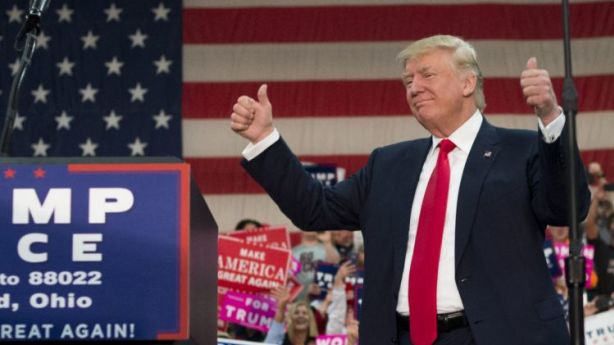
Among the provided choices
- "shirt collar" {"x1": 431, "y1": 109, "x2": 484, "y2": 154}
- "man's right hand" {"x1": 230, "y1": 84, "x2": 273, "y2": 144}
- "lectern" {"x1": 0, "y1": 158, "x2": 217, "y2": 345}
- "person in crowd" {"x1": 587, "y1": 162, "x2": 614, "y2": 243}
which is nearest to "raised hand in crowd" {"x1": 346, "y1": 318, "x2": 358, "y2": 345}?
"person in crowd" {"x1": 587, "y1": 162, "x2": 614, "y2": 243}

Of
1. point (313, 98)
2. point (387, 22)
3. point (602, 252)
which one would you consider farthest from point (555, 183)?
point (387, 22)

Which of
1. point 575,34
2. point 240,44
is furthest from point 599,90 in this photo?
point 240,44

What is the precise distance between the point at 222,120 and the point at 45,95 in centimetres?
152

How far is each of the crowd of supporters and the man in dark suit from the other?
3707 millimetres

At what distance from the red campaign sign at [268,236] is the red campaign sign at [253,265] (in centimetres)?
54

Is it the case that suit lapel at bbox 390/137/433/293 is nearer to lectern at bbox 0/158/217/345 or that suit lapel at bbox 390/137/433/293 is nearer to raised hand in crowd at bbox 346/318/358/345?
lectern at bbox 0/158/217/345

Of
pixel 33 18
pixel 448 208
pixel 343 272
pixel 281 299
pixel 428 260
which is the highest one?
pixel 33 18

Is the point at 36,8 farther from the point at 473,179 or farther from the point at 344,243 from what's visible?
the point at 344,243

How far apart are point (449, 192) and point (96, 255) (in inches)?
42.3

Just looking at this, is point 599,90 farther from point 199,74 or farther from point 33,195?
point 33,195

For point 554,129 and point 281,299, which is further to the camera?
point 281,299

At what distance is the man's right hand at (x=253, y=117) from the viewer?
2.75 m

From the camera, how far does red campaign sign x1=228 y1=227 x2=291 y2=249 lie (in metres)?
8.06

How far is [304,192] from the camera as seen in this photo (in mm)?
2938
